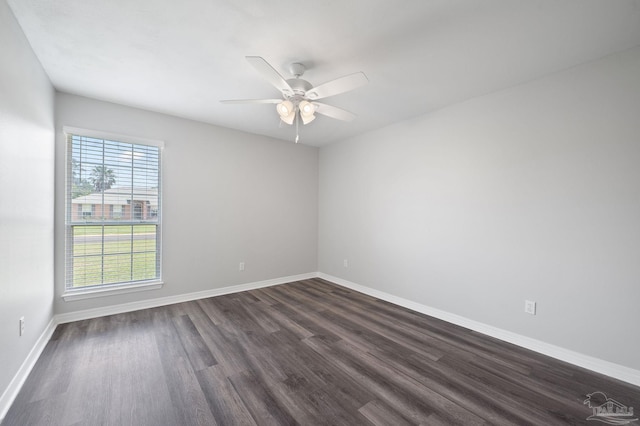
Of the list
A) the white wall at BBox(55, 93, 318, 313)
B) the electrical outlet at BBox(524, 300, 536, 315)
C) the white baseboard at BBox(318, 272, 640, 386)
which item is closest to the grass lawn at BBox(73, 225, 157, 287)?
the white wall at BBox(55, 93, 318, 313)

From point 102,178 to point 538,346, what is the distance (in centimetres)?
512

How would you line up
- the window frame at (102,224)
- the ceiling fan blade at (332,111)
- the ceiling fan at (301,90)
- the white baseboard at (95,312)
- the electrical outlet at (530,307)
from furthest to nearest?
the window frame at (102,224), the electrical outlet at (530,307), the ceiling fan blade at (332,111), the ceiling fan at (301,90), the white baseboard at (95,312)

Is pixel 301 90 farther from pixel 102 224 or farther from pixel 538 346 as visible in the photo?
pixel 538 346

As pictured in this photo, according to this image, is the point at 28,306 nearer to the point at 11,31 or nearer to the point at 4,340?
the point at 4,340

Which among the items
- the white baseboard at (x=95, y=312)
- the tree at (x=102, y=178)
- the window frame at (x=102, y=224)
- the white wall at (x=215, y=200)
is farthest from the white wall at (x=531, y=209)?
the tree at (x=102, y=178)

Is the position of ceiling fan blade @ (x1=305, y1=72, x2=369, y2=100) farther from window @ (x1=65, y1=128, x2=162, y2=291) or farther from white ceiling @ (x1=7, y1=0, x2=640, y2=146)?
window @ (x1=65, y1=128, x2=162, y2=291)

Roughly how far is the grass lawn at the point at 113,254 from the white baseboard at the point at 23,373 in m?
0.64

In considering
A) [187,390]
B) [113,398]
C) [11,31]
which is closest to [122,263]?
[113,398]

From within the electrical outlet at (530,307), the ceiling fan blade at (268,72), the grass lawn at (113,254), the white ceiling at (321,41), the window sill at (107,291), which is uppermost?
the white ceiling at (321,41)

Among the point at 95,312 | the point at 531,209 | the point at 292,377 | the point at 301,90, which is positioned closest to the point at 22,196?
the point at 95,312

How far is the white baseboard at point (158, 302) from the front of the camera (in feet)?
9.60

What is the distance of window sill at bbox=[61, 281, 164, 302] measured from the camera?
289cm

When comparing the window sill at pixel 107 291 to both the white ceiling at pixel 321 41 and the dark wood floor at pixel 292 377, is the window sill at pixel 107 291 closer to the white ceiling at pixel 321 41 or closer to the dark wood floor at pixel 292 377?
the dark wood floor at pixel 292 377

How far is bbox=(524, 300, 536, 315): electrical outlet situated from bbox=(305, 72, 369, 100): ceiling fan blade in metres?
2.60
